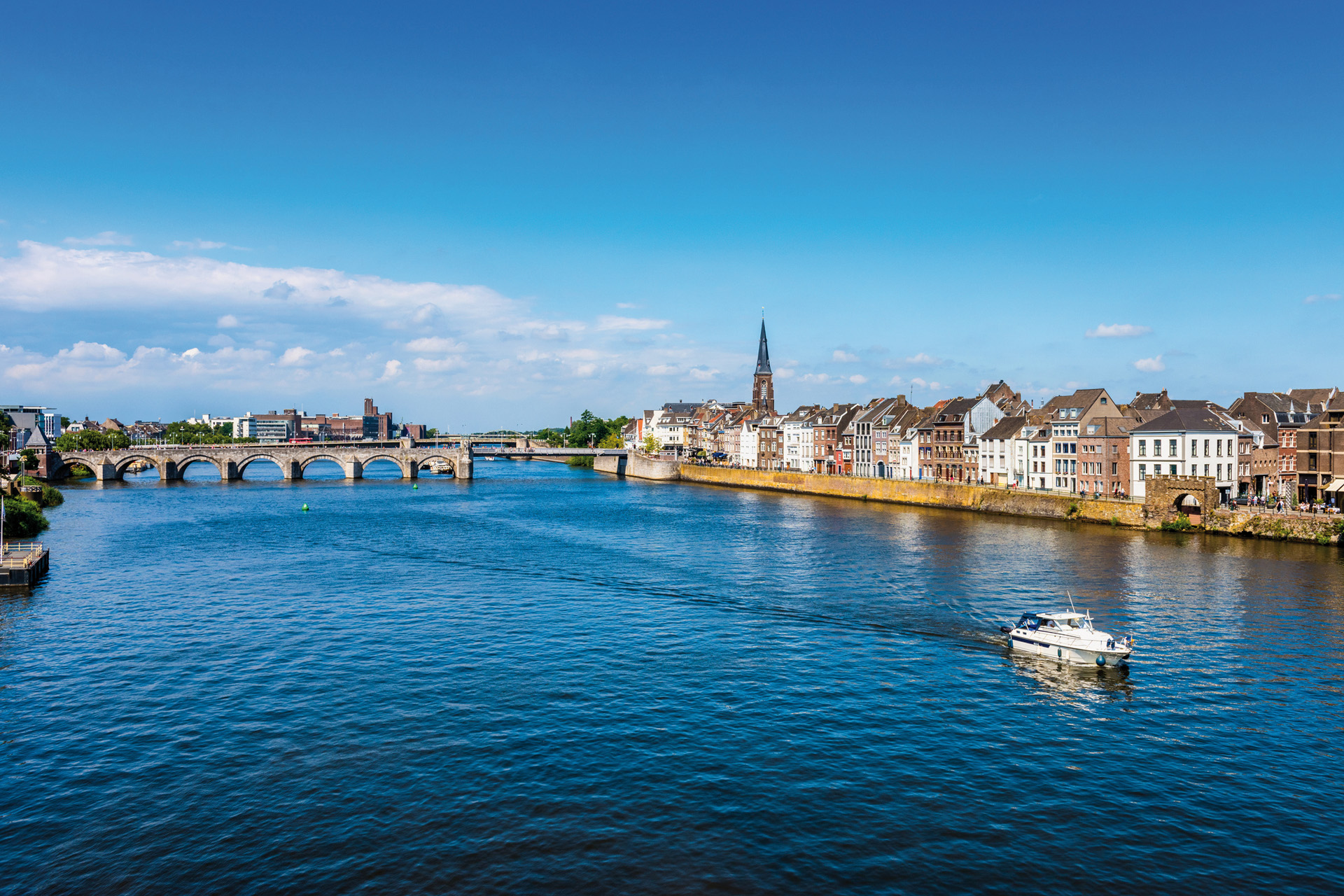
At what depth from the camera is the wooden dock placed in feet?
212

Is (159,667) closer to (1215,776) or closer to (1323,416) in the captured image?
(1215,776)

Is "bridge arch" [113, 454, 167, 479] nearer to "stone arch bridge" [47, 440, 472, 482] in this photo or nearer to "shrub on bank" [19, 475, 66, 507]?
"stone arch bridge" [47, 440, 472, 482]

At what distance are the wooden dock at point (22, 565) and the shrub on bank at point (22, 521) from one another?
21166 millimetres

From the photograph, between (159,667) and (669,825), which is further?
(159,667)

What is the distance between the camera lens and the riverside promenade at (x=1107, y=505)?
88.6 meters

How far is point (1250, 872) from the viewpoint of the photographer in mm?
25078

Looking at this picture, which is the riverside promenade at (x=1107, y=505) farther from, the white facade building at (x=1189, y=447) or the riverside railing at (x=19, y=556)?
the riverside railing at (x=19, y=556)

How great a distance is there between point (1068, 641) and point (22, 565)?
249 feet

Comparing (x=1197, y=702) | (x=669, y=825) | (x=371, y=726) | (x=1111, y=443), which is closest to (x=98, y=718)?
(x=371, y=726)

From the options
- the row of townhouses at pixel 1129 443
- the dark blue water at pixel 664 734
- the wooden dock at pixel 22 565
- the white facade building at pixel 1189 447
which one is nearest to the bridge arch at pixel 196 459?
the wooden dock at pixel 22 565

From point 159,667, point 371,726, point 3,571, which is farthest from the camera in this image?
point 3,571

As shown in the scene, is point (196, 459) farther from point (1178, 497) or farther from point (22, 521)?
point (1178, 497)

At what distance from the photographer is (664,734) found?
3466cm

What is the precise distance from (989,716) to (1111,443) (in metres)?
88.2
